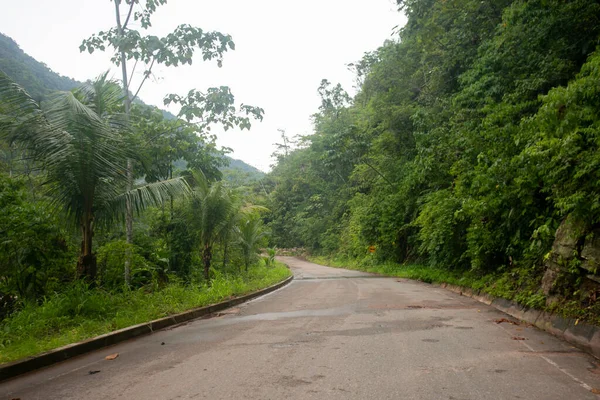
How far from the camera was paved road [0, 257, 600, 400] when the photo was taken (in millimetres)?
4137

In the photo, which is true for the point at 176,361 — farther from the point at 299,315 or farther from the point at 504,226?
the point at 504,226

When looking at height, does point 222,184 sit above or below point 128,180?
above

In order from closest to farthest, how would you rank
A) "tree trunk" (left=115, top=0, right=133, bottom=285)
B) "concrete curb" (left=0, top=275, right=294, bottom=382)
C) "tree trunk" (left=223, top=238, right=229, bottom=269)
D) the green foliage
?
"concrete curb" (left=0, top=275, right=294, bottom=382), the green foliage, "tree trunk" (left=115, top=0, right=133, bottom=285), "tree trunk" (left=223, top=238, right=229, bottom=269)

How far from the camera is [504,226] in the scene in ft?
35.1

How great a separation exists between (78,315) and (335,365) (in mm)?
5444

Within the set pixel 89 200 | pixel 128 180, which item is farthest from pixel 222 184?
pixel 89 200

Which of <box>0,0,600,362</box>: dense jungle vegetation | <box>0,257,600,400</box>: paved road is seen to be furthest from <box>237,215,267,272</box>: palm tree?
<box>0,257,600,400</box>: paved road

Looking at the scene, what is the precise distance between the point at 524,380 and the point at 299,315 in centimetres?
531

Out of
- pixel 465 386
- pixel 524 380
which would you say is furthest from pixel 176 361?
pixel 524 380

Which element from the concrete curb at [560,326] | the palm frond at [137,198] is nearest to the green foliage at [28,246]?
the palm frond at [137,198]

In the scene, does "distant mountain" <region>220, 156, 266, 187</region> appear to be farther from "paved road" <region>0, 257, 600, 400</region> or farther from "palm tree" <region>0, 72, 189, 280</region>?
"paved road" <region>0, 257, 600, 400</region>

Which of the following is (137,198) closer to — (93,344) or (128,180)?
(128,180)

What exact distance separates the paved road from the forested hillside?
1.69 m

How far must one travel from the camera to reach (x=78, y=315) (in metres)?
7.89
